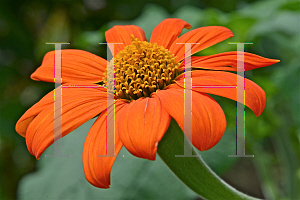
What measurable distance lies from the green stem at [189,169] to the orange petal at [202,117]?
41mm

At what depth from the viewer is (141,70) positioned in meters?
0.62

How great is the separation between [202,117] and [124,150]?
2.18ft

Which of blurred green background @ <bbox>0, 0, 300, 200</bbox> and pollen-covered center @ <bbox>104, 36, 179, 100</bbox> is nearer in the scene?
pollen-covered center @ <bbox>104, 36, 179, 100</bbox>

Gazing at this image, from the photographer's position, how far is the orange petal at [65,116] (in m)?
0.53

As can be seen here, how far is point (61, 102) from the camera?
593 mm

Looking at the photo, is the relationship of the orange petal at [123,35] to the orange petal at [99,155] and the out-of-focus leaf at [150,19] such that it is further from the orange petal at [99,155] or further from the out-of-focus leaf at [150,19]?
the out-of-focus leaf at [150,19]

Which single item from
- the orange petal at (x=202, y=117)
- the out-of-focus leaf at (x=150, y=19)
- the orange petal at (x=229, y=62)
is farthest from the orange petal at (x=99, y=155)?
the out-of-focus leaf at (x=150, y=19)

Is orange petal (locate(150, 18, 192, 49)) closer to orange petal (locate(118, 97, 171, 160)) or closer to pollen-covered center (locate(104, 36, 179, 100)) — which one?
pollen-covered center (locate(104, 36, 179, 100))

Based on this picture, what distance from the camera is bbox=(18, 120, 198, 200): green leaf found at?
3.45ft

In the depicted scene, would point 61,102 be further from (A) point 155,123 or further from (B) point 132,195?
(B) point 132,195

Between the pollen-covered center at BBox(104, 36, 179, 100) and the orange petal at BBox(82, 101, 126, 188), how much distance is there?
0.25 ft

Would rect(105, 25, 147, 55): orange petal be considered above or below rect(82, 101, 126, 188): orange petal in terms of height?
above

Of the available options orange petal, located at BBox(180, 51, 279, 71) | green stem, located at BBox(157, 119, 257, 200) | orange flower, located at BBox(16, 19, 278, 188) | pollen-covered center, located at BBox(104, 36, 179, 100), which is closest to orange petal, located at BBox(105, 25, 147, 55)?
orange flower, located at BBox(16, 19, 278, 188)

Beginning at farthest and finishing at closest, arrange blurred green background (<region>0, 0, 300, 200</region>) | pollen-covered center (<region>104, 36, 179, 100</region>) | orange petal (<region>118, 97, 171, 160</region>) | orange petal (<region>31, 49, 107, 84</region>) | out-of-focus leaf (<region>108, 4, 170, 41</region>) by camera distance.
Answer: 1. out-of-focus leaf (<region>108, 4, 170, 41</region>)
2. blurred green background (<region>0, 0, 300, 200</region>)
3. orange petal (<region>31, 49, 107, 84</region>)
4. pollen-covered center (<region>104, 36, 179, 100</region>)
5. orange petal (<region>118, 97, 171, 160</region>)
